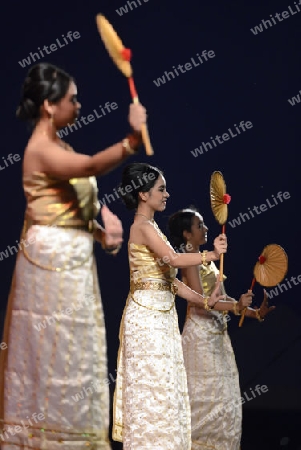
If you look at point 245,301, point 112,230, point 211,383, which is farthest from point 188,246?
point 112,230

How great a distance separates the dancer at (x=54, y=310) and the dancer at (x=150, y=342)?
1098 mm

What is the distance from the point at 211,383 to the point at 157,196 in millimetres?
1228

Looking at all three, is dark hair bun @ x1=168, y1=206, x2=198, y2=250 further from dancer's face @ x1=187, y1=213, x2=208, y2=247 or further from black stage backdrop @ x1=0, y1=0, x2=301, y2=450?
black stage backdrop @ x1=0, y1=0, x2=301, y2=450

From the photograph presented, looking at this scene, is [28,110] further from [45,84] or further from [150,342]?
[150,342]

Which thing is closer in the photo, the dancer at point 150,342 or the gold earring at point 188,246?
the dancer at point 150,342

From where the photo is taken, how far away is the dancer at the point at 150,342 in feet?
11.5

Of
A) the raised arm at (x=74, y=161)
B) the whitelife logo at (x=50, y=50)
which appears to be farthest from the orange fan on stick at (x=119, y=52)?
the whitelife logo at (x=50, y=50)

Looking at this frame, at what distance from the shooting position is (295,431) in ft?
17.0

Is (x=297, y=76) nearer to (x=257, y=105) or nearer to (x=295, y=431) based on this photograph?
(x=257, y=105)

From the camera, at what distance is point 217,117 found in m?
5.57

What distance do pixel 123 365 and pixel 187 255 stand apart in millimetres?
589

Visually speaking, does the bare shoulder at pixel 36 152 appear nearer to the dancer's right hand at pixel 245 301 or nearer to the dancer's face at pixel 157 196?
the dancer's face at pixel 157 196

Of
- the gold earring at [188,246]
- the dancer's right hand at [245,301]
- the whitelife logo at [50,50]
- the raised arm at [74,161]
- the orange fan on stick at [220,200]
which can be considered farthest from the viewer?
the whitelife logo at [50,50]

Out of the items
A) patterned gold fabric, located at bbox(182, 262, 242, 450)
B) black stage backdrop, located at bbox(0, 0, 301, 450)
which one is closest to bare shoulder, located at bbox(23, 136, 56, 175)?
patterned gold fabric, located at bbox(182, 262, 242, 450)
